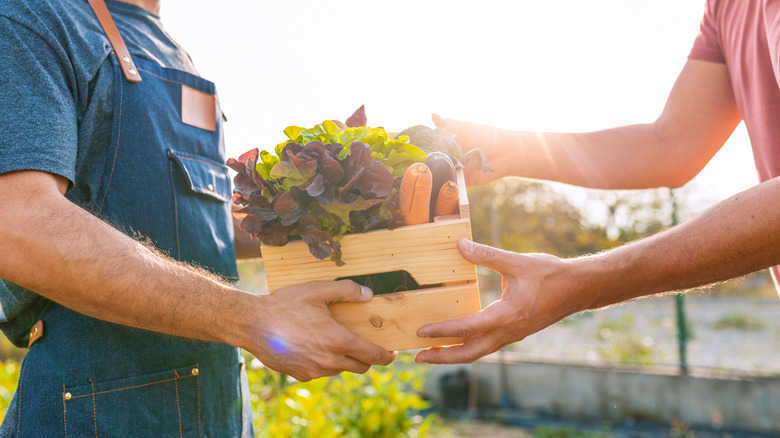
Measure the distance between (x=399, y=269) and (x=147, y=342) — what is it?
0.77m

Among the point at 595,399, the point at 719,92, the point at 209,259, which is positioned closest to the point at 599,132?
the point at 719,92

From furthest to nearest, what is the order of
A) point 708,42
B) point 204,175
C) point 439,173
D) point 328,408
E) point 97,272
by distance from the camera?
point 328,408 → point 708,42 → point 204,175 → point 439,173 → point 97,272

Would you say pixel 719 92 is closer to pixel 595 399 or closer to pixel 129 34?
pixel 129 34

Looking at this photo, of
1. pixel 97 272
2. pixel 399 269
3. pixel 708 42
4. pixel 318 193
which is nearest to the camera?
pixel 97 272

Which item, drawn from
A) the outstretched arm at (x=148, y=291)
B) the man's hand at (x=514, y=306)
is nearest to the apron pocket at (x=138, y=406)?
the outstretched arm at (x=148, y=291)

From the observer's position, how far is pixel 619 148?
2488 millimetres

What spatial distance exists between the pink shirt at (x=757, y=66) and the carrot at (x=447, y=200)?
1.10 metres

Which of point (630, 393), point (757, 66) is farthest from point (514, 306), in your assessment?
point (630, 393)

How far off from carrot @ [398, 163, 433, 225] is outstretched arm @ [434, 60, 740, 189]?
887 millimetres

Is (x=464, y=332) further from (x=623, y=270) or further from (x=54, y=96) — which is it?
(x=54, y=96)

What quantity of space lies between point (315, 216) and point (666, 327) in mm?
9830

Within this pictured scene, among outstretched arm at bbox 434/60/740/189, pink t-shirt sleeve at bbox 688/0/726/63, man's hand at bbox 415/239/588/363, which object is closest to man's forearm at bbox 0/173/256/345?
man's hand at bbox 415/239/588/363

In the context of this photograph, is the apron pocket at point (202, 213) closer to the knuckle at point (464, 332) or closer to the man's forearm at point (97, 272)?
Result: the man's forearm at point (97, 272)

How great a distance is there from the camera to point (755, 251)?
154 centimetres
